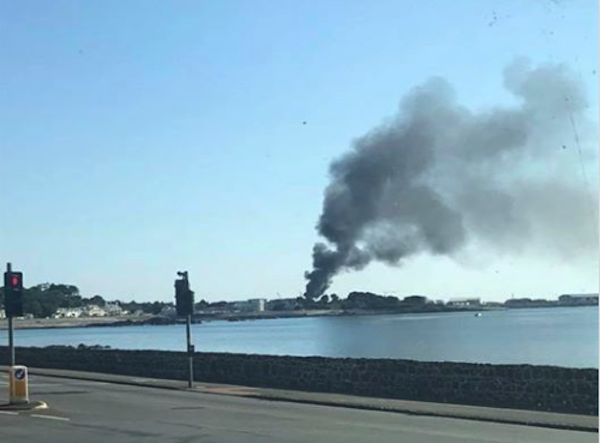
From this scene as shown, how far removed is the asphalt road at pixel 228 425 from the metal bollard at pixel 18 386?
697 mm

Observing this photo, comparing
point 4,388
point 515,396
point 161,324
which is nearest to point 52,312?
point 161,324

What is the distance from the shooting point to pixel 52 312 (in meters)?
132

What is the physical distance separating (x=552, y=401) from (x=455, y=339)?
74530 millimetres

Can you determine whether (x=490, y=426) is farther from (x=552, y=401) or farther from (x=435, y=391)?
(x=435, y=391)

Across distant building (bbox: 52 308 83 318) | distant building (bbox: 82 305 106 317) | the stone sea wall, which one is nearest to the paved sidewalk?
the stone sea wall

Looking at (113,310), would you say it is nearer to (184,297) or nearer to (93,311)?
(93,311)

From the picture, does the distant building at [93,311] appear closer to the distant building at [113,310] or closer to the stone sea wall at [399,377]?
the distant building at [113,310]

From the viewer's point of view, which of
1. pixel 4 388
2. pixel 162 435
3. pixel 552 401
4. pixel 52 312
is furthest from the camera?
pixel 52 312

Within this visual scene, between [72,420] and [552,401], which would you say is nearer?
[72,420]

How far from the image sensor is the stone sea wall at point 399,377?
21062 millimetres

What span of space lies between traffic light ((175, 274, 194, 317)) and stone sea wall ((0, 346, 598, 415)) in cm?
265

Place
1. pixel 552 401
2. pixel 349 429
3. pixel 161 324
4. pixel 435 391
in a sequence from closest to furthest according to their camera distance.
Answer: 1. pixel 349 429
2. pixel 552 401
3. pixel 435 391
4. pixel 161 324

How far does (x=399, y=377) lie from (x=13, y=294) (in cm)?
943

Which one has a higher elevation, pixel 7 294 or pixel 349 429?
pixel 7 294
